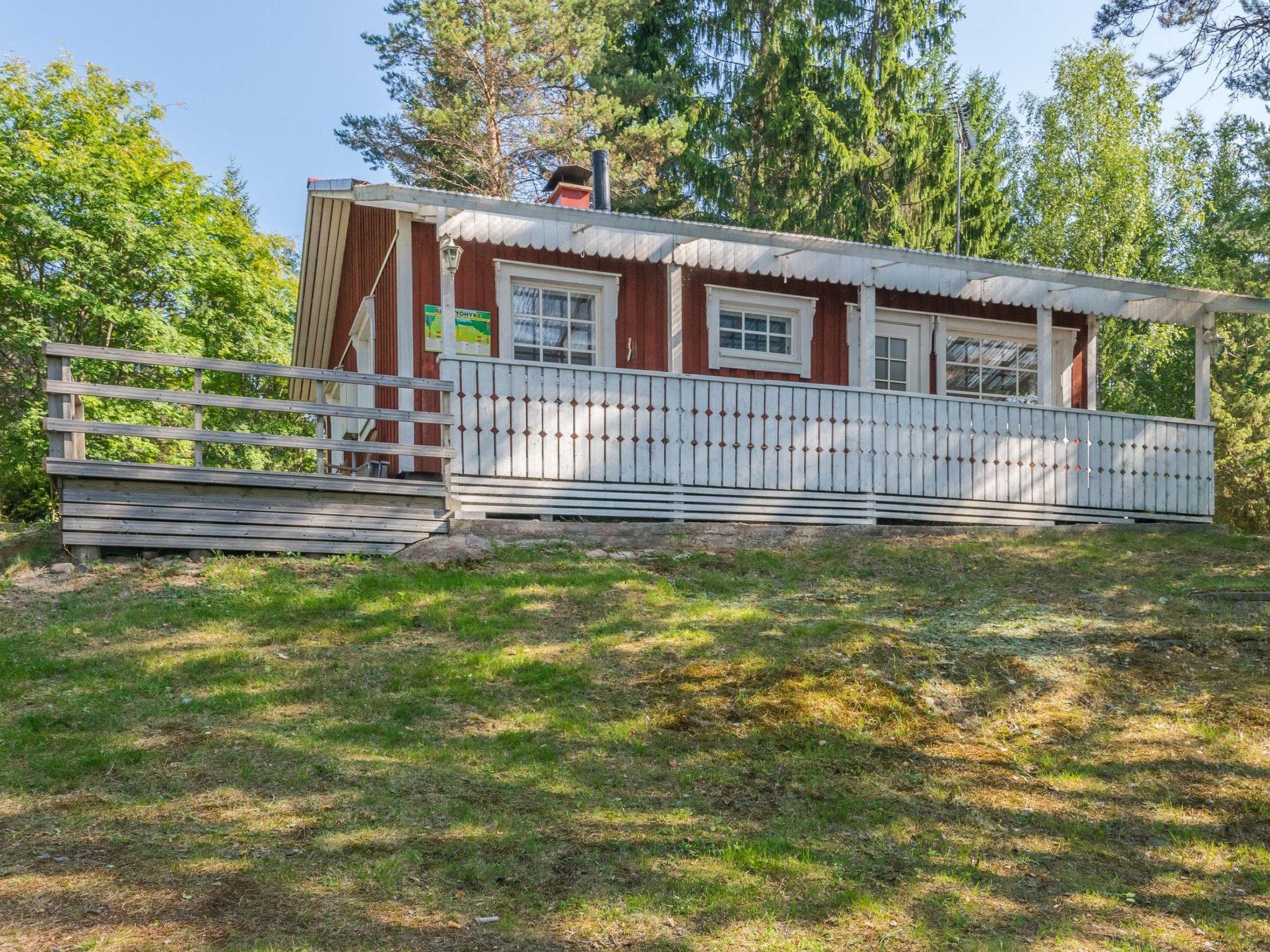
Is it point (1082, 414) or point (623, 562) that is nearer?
point (623, 562)

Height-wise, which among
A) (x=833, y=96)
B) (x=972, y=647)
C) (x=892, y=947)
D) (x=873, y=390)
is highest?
(x=833, y=96)

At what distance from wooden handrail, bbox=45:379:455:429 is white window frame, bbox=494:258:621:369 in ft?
8.17

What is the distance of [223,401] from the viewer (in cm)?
948

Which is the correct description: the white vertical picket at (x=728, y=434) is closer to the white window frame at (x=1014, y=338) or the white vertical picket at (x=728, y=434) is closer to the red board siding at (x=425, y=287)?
the red board siding at (x=425, y=287)

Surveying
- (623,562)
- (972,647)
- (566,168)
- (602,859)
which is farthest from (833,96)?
(602,859)

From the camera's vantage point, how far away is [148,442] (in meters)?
26.4

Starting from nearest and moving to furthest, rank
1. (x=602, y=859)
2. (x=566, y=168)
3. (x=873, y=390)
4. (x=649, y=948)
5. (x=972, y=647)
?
(x=649, y=948)
(x=602, y=859)
(x=972, y=647)
(x=873, y=390)
(x=566, y=168)

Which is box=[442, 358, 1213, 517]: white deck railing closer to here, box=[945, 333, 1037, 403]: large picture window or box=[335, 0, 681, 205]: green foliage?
box=[945, 333, 1037, 403]: large picture window

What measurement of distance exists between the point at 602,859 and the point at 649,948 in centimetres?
69

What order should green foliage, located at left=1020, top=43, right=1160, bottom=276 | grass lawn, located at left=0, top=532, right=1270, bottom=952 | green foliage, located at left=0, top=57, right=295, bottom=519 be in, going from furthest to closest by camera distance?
1. green foliage, located at left=1020, top=43, right=1160, bottom=276
2. green foliage, located at left=0, top=57, right=295, bottom=519
3. grass lawn, located at left=0, top=532, right=1270, bottom=952

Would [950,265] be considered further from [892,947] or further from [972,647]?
[892,947]

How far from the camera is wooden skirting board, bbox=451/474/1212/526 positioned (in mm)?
11195

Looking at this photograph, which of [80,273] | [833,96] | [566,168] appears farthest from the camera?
[833,96]

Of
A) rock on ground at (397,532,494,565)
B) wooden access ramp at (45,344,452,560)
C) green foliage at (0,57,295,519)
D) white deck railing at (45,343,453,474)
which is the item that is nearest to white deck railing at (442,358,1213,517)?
white deck railing at (45,343,453,474)
